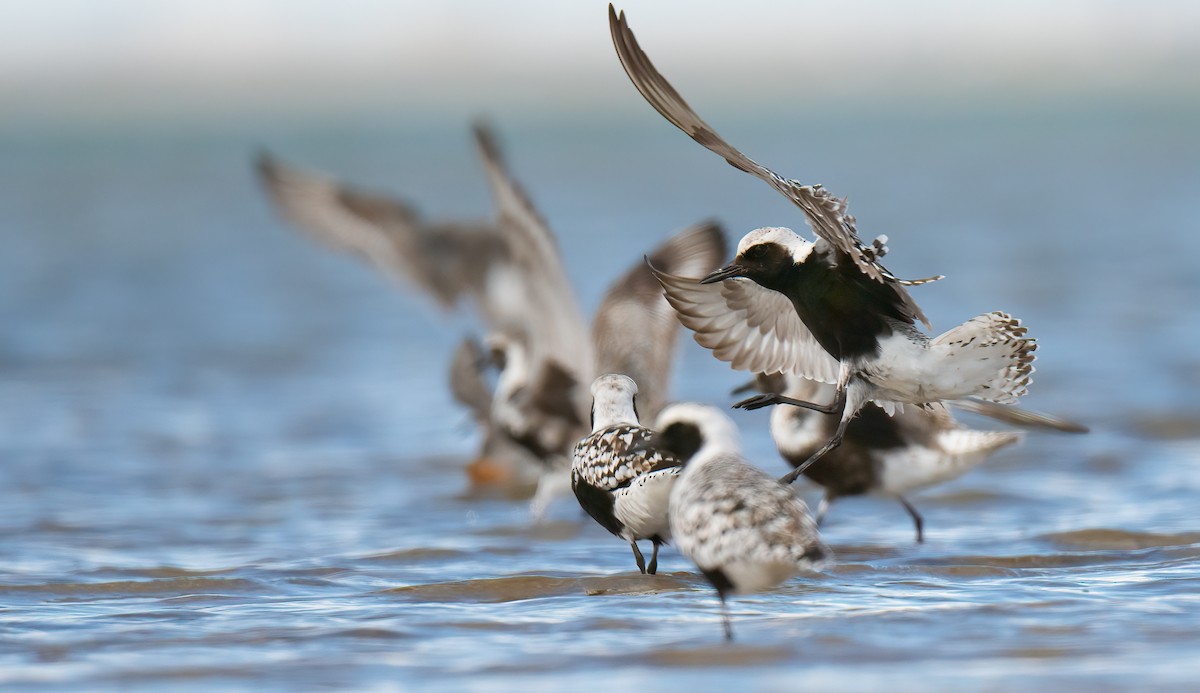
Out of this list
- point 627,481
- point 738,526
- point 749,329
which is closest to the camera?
point 738,526

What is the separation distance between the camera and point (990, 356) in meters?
6.59

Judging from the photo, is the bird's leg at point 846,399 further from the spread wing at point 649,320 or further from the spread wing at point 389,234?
the spread wing at point 389,234

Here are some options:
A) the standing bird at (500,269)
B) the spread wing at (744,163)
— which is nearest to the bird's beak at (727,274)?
the spread wing at (744,163)

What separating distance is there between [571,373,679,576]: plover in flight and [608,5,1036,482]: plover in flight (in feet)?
1.75

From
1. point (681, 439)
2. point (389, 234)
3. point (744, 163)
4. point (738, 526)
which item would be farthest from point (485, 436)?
point (738, 526)

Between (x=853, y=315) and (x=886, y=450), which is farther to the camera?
(x=886, y=450)

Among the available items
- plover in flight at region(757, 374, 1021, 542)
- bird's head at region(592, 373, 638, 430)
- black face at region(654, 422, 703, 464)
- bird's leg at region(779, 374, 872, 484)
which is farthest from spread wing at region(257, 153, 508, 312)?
black face at region(654, 422, 703, 464)

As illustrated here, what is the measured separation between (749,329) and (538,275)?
87.0 inches

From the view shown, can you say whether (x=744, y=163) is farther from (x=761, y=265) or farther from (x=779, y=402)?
(x=779, y=402)

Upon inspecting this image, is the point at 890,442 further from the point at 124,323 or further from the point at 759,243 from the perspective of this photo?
the point at 124,323

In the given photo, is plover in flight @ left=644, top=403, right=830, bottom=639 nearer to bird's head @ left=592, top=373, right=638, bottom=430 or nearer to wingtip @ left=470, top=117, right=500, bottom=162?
bird's head @ left=592, top=373, right=638, bottom=430

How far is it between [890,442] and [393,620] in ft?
9.02

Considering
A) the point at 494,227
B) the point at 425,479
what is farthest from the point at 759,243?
the point at 494,227

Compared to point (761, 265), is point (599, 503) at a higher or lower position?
lower
